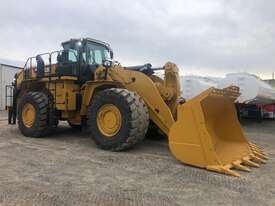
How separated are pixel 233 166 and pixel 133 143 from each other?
6.90 feet

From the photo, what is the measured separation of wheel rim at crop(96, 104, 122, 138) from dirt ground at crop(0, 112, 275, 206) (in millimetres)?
461

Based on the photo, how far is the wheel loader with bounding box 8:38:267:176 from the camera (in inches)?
231

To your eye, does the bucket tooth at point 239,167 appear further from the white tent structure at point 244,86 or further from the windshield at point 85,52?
the white tent structure at point 244,86

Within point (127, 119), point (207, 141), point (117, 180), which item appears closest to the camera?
point (117, 180)

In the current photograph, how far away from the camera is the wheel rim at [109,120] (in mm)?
7137

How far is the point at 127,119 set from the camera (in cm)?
686

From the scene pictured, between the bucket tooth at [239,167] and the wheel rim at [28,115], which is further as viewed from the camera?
the wheel rim at [28,115]

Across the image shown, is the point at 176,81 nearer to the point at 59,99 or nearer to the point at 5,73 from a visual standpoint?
the point at 59,99

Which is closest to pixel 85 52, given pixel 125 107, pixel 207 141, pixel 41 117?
pixel 41 117

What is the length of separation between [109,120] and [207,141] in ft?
7.86

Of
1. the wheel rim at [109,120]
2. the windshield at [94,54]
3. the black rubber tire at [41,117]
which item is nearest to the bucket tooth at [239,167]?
the wheel rim at [109,120]

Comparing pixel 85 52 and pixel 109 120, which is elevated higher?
pixel 85 52

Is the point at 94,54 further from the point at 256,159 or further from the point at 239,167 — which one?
the point at 239,167

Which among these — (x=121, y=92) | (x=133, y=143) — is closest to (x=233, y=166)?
(x=133, y=143)
